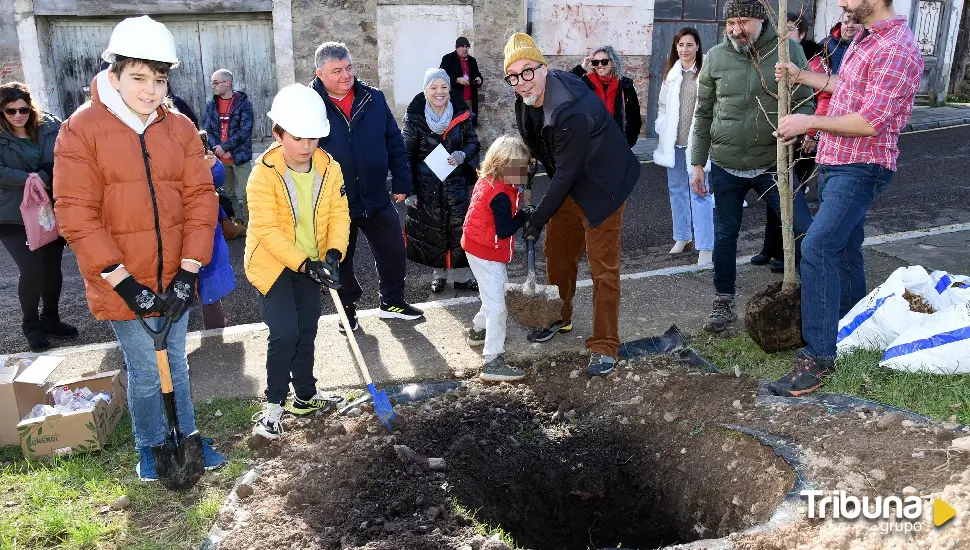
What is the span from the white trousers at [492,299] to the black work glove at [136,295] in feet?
6.93

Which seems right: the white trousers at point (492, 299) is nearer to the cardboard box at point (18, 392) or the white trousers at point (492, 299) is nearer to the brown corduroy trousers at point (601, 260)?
the brown corduroy trousers at point (601, 260)

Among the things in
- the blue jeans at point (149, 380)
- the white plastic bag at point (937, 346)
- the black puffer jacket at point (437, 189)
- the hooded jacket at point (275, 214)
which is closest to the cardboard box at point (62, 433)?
the blue jeans at point (149, 380)

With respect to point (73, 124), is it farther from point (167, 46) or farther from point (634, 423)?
point (634, 423)

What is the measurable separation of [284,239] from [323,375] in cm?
129

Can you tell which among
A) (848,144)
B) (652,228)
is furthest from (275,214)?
(652,228)

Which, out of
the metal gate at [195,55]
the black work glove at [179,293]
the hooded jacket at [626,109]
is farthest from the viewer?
the metal gate at [195,55]

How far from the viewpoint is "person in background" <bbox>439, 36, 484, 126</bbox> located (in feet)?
42.5

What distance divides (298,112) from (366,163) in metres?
1.67

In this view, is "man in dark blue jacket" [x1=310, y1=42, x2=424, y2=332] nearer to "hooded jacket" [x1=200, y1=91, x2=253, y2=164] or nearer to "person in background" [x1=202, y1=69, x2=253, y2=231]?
"person in background" [x1=202, y1=69, x2=253, y2=231]

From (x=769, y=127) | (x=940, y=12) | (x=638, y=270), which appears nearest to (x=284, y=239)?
(x=769, y=127)

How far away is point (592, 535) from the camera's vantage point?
4508 millimetres

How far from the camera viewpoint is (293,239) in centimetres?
464

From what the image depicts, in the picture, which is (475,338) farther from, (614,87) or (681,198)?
(614,87)

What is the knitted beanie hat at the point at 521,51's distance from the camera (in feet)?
15.9
